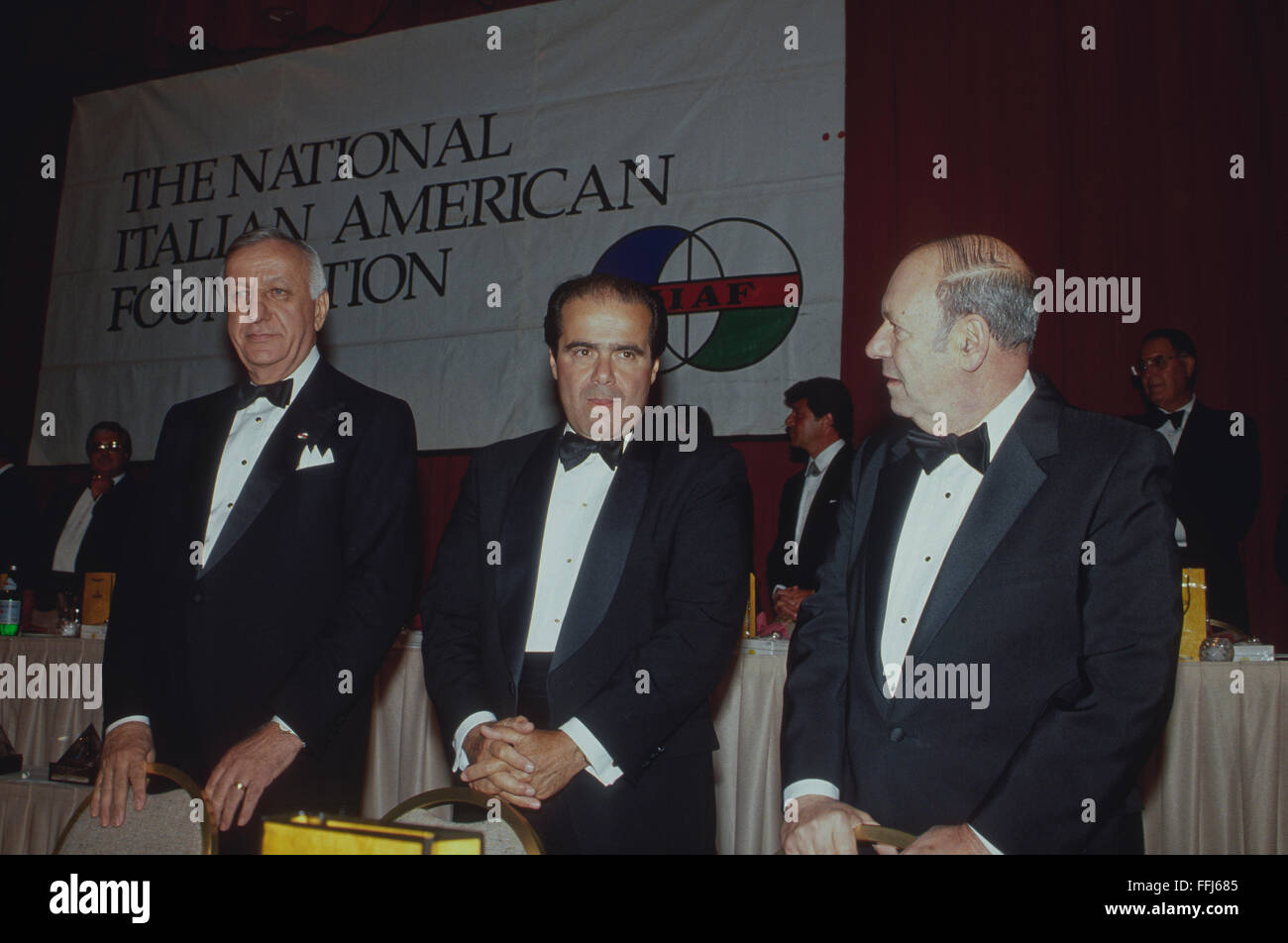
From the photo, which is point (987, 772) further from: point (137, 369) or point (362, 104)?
point (137, 369)

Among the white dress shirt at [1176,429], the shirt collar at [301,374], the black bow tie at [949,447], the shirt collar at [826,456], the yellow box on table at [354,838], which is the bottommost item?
the yellow box on table at [354,838]

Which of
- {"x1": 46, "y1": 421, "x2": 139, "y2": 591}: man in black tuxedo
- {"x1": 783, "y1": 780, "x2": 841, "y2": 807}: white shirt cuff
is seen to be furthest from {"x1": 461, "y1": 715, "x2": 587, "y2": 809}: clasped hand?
{"x1": 46, "y1": 421, "x2": 139, "y2": 591}: man in black tuxedo

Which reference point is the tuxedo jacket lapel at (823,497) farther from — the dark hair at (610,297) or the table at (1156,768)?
the dark hair at (610,297)

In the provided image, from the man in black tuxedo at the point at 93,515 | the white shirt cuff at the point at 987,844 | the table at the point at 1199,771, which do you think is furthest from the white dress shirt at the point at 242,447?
the man in black tuxedo at the point at 93,515

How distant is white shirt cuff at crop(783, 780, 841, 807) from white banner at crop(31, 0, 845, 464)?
388 centimetres

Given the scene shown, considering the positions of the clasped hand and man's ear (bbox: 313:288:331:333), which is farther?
man's ear (bbox: 313:288:331:333)

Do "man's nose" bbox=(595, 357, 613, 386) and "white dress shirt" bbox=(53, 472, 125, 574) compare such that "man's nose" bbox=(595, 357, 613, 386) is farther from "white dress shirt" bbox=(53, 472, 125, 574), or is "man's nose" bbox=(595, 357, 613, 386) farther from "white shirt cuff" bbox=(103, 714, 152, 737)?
"white dress shirt" bbox=(53, 472, 125, 574)

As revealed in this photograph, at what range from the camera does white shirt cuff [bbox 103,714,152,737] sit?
1.80 meters

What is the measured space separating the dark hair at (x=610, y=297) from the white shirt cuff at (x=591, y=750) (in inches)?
26.8

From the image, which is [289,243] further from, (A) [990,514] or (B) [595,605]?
(A) [990,514]

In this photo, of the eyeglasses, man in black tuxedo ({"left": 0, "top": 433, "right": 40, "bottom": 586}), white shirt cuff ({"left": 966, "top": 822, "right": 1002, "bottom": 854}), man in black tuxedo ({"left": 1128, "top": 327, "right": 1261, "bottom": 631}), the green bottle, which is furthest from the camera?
man in black tuxedo ({"left": 0, "top": 433, "right": 40, "bottom": 586})

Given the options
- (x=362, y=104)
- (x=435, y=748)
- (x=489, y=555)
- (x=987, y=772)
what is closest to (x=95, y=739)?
(x=435, y=748)

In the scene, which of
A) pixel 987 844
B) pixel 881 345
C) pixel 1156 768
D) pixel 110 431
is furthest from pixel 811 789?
pixel 110 431

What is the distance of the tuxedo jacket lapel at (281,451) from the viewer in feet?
6.04
